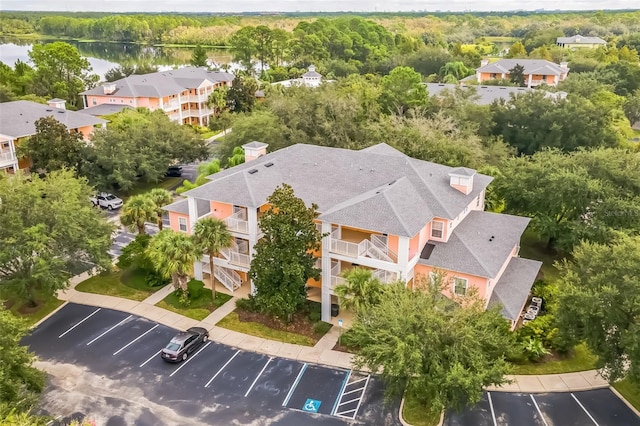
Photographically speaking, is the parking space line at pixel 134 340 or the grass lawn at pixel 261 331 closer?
the parking space line at pixel 134 340

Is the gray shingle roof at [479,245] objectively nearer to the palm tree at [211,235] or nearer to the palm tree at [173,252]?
the palm tree at [211,235]

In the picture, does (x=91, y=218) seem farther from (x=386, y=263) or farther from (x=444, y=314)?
(x=444, y=314)

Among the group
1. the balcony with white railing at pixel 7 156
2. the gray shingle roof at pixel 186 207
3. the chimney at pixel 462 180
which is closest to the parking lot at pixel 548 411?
the chimney at pixel 462 180

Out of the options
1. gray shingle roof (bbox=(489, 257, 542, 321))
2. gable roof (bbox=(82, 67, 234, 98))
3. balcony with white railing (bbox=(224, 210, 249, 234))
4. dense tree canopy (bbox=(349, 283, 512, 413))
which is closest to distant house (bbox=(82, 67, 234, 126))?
gable roof (bbox=(82, 67, 234, 98))

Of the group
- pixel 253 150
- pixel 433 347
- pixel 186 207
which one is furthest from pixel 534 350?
pixel 253 150

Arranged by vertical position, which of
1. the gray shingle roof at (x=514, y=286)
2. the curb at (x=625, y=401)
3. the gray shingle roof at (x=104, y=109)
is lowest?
the curb at (x=625, y=401)

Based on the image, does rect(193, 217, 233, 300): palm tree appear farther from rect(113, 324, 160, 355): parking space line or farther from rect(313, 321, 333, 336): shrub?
rect(313, 321, 333, 336): shrub

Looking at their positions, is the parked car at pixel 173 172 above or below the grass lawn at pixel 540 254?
above
